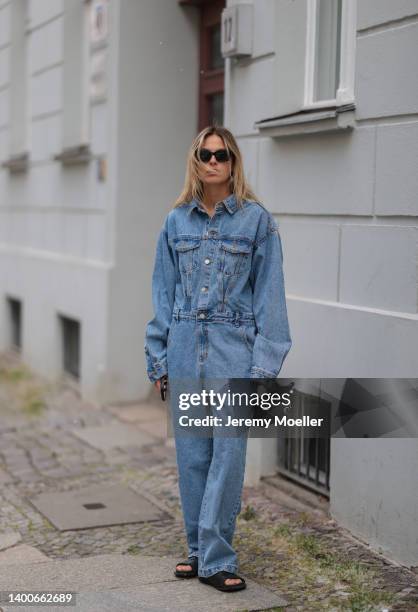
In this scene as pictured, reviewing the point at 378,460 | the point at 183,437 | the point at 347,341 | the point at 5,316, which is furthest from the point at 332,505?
the point at 5,316

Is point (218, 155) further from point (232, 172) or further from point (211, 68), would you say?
point (211, 68)

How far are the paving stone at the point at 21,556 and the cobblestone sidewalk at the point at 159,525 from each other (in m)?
0.02

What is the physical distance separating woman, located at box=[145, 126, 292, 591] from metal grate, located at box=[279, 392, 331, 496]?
1049 millimetres

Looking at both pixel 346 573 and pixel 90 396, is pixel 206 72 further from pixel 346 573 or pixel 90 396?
pixel 346 573

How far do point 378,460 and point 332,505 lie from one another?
566 millimetres

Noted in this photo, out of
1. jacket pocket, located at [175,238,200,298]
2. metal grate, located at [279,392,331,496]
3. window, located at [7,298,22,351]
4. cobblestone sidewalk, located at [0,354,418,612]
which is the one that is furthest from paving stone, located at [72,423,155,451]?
window, located at [7,298,22,351]

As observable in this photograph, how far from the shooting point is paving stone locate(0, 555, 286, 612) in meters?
4.22

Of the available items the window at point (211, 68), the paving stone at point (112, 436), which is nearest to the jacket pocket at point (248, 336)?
the paving stone at point (112, 436)

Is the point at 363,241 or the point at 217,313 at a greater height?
the point at 363,241

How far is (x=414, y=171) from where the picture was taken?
15.1 feet

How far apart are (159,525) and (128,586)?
1.04 meters

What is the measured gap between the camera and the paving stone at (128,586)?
4.22 metres

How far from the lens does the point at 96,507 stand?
5844 mm

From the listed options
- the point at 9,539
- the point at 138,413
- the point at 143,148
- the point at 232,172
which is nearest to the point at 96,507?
the point at 9,539
